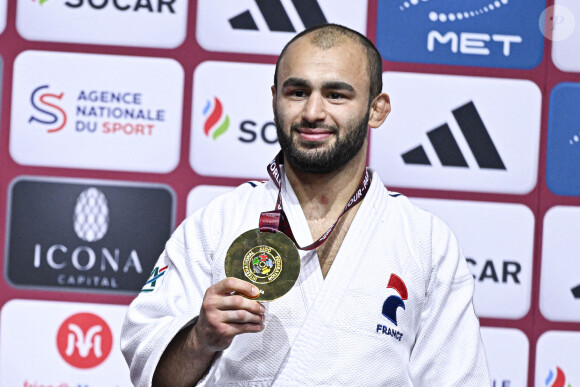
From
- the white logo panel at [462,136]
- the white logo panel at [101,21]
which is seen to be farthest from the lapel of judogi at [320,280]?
the white logo panel at [101,21]

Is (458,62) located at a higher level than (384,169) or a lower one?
higher

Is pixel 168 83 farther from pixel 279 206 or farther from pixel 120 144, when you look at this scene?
pixel 279 206

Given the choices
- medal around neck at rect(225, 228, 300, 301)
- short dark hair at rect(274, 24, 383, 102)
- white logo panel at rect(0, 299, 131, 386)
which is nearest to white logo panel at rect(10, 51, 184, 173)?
white logo panel at rect(0, 299, 131, 386)

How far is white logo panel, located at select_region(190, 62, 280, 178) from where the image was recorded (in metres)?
2.22

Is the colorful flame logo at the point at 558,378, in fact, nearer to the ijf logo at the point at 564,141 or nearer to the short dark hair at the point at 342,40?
the ijf logo at the point at 564,141

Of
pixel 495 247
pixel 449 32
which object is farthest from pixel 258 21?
pixel 495 247

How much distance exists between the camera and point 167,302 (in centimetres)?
148

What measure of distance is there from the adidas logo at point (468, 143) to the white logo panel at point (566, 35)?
0.31 metres

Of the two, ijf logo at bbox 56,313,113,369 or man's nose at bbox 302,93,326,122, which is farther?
ijf logo at bbox 56,313,113,369

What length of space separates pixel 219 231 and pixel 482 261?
→ 101 cm

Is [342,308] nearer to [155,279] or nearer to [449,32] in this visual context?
[155,279]

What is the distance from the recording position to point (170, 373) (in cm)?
142

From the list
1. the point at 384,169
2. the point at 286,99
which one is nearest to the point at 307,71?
the point at 286,99

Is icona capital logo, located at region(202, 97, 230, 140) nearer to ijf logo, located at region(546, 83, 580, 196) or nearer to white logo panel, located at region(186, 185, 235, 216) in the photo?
white logo panel, located at region(186, 185, 235, 216)
